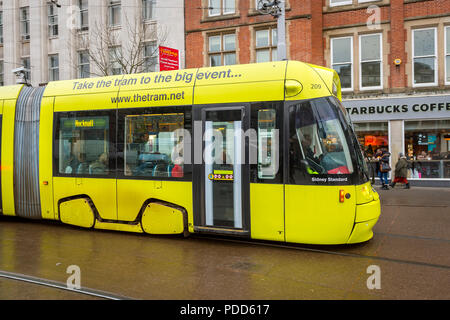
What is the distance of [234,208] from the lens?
628 cm

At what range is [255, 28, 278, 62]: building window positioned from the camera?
57.9 feet

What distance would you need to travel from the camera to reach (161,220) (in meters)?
6.87

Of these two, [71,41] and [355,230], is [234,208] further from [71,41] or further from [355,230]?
[71,41]

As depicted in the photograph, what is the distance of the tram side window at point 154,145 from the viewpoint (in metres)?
6.75

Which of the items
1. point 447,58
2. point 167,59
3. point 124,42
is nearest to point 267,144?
point 167,59

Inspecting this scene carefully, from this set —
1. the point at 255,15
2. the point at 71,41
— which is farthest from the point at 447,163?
the point at 71,41

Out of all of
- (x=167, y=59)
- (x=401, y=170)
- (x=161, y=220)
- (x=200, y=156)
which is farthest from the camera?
(x=401, y=170)

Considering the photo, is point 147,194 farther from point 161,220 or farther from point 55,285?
point 55,285

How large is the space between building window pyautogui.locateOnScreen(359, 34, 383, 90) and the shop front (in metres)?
0.83

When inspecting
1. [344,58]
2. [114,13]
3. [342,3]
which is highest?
[114,13]

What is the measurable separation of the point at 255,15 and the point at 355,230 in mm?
14109

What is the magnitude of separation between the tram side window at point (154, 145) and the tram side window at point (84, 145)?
0.52 metres

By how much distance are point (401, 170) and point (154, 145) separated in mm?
11561

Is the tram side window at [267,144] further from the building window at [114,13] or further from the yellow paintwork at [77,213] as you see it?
the building window at [114,13]
